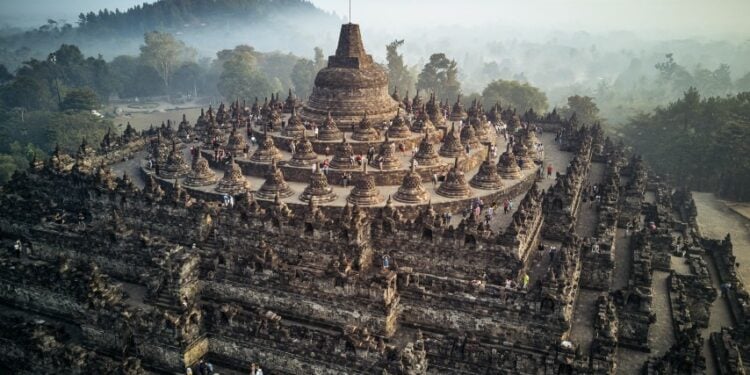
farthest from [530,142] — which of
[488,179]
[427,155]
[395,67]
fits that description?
[395,67]

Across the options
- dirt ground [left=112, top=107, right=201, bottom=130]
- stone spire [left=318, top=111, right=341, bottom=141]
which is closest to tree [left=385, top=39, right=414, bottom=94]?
dirt ground [left=112, top=107, right=201, bottom=130]

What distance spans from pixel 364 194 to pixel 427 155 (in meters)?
6.62

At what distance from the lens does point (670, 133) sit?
52250mm

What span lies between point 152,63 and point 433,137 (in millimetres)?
77130

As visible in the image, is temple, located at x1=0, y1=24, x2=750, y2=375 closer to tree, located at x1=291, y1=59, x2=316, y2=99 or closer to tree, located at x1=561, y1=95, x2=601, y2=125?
tree, located at x1=561, y1=95, x2=601, y2=125

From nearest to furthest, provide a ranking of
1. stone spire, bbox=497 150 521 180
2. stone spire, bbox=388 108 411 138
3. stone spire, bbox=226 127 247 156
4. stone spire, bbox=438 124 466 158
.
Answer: stone spire, bbox=497 150 521 180
stone spire, bbox=438 124 466 158
stone spire, bbox=226 127 247 156
stone spire, bbox=388 108 411 138

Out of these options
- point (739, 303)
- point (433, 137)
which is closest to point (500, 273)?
point (739, 303)

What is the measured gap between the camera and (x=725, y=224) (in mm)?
39469

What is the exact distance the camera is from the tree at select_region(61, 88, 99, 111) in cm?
6494

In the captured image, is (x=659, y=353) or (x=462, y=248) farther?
(x=462, y=248)

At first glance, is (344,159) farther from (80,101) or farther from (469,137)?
(80,101)

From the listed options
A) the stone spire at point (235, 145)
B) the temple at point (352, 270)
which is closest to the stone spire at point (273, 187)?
the temple at point (352, 270)

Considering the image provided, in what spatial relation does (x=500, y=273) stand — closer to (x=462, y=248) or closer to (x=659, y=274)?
(x=462, y=248)

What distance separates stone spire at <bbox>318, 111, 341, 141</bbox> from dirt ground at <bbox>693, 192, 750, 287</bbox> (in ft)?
78.9
